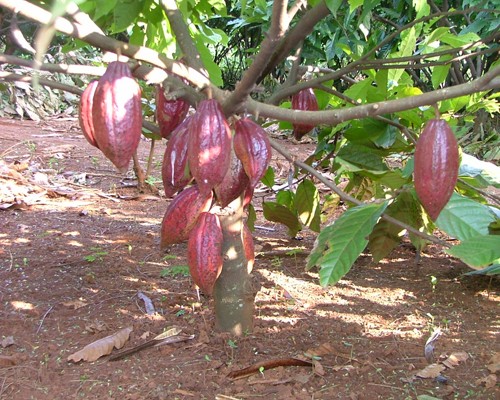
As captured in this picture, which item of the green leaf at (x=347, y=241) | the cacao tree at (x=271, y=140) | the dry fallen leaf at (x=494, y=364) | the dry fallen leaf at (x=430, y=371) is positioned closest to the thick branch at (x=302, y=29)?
the cacao tree at (x=271, y=140)

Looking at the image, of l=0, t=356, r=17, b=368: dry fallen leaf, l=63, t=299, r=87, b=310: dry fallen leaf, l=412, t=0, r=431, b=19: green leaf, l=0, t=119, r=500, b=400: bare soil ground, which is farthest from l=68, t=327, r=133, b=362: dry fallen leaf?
l=412, t=0, r=431, b=19: green leaf

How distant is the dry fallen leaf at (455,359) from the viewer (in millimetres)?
1557

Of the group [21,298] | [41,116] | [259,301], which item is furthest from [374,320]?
[41,116]

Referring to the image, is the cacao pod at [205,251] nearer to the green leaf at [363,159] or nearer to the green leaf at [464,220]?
the green leaf at [464,220]

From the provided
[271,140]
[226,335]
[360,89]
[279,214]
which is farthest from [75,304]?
[360,89]

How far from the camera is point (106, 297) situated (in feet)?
6.51

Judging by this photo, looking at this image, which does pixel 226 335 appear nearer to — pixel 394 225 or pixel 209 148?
pixel 394 225

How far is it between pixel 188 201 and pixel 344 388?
A: 665 mm

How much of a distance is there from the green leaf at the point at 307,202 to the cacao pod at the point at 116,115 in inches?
51.7

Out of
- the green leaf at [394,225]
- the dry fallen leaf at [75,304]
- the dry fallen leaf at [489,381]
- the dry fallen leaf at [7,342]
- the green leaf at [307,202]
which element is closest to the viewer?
the dry fallen leaf at [489,381]

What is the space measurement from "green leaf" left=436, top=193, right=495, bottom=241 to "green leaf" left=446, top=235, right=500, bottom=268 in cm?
22

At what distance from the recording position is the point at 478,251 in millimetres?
1061

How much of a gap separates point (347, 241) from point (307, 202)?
91cm

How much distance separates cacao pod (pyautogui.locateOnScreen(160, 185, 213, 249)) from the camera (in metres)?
1.11
